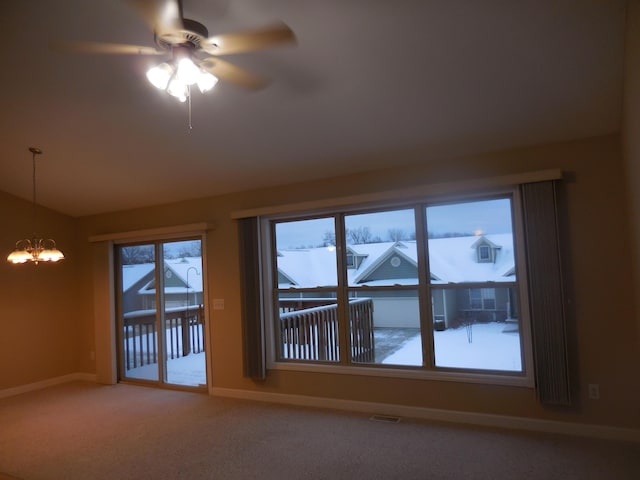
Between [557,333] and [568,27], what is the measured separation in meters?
2.21

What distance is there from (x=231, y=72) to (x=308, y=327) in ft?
10.0

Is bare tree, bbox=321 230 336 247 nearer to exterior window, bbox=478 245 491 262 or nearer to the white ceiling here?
the white ceiling

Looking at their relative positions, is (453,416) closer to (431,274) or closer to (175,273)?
(431,274)

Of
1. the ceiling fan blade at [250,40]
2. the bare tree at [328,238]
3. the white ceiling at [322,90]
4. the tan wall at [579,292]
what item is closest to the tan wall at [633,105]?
the white ceiling at [322,90]

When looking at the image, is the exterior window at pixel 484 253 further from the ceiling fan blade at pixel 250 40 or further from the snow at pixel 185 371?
the snow at pixel 185 371

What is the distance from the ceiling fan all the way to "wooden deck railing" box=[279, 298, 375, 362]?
291 centimetres

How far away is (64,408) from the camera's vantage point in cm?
479

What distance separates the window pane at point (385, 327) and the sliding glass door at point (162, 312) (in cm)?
199

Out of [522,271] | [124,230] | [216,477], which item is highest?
[124,230]

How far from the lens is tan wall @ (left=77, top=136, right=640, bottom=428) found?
327 centimetres

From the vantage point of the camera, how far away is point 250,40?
2.03 metres

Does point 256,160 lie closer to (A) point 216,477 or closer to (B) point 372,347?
(B) point 372,347

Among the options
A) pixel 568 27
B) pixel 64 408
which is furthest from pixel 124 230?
pixel 568 27

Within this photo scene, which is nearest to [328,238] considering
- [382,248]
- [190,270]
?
[382,248]
